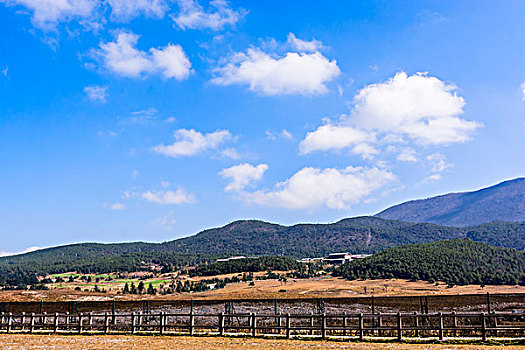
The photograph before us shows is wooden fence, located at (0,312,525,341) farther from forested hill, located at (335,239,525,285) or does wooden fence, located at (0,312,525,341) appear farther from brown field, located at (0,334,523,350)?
forested hill, located at (335,239,525,285)

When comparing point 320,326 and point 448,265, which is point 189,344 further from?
point 448,265

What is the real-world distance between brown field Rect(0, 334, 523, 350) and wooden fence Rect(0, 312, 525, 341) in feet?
4.76

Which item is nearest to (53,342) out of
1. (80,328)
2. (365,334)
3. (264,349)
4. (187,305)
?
(80,328)

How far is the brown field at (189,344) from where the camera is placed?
79.6 feet

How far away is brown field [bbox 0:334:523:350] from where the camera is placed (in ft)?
79.6

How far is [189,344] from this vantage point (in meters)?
25.8

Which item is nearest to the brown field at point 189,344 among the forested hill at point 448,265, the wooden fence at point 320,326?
the wooden fence at point 320,326

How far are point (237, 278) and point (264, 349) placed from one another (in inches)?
4857

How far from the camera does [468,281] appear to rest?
126 m

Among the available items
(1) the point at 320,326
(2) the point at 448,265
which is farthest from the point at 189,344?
(2) the point at 448,265

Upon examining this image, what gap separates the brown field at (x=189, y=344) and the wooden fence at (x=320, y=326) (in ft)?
4.76

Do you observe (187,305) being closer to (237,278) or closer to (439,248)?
(237,278)

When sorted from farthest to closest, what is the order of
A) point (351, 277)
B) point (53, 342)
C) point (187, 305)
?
point (351, 277), point (187, 305), point (53, 342)

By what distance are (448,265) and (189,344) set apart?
423 ft
